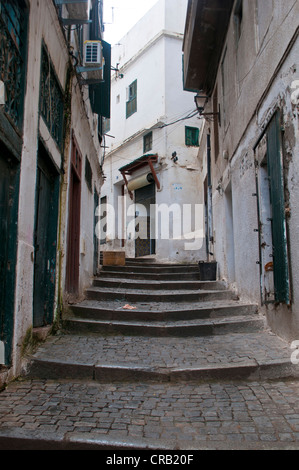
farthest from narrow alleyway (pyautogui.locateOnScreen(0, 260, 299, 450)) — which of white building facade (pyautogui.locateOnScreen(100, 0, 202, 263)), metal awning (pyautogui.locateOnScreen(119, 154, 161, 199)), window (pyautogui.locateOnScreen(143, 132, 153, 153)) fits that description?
window (pyautogui.locateOnScreen(143, 132, 153, 153))

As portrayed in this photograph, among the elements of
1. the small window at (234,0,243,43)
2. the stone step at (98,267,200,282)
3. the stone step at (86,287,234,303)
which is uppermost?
the small window at (234,0,243,43)

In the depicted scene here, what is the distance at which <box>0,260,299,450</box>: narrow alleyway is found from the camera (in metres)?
2.46

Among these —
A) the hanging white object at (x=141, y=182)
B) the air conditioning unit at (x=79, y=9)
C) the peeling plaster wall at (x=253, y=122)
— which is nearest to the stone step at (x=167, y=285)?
the peeling plaster wall at (x=253, y=122)

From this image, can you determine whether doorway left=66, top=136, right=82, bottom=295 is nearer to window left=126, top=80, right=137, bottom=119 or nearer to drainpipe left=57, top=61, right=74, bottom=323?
drainpipe left=57, top=61, right=74, bottom=323

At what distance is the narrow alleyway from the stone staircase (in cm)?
1

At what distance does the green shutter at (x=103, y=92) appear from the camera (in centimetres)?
831

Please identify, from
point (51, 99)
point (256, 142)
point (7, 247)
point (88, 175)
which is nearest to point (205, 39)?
point (88, 175)

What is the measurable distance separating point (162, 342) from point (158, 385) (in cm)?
117

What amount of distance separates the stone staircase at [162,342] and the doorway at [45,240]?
1.43 feet

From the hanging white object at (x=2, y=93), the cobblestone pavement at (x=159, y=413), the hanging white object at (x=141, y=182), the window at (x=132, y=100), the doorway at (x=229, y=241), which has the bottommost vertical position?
the cobblestone pavement at (x=159, y=413)

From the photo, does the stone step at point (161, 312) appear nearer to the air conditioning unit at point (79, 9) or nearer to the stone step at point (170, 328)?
the stone step at point (170, 328)

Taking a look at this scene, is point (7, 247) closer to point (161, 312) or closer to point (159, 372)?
point (159, 372)

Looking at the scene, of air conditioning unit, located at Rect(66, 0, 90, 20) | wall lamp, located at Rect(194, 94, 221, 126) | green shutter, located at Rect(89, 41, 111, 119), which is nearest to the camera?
air conditioning unit, located at Rect(66, 0, 90, 20)

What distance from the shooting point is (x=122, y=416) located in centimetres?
278
